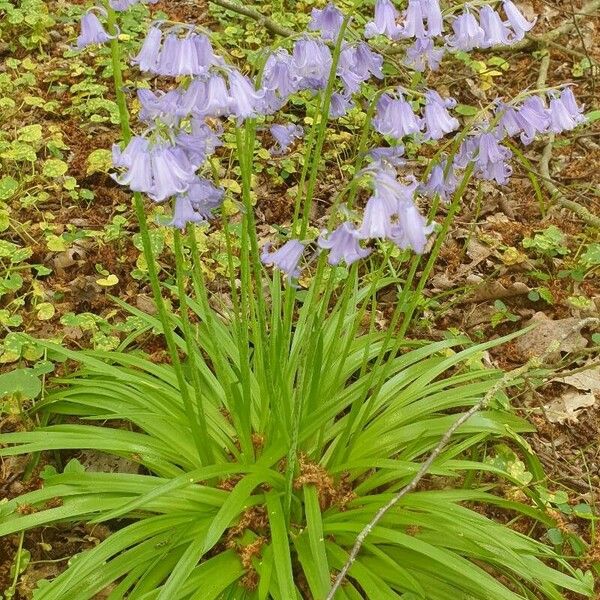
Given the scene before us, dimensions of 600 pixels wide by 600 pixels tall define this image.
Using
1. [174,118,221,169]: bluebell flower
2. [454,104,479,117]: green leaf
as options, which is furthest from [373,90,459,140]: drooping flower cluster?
[454,104,479,117]: green leaf

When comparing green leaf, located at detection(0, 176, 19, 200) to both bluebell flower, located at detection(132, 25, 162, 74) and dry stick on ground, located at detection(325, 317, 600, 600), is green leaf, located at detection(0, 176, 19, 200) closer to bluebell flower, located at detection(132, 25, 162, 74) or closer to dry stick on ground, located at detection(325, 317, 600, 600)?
bluebell flower, located at detection(132, 25, 162, 74)

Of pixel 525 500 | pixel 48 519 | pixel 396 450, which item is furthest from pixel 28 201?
pixel 525 500

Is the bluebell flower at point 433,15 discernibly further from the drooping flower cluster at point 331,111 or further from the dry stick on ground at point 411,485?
the dry stick on ground at point 411,485

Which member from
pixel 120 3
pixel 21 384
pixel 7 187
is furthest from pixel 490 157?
pixel 7 187

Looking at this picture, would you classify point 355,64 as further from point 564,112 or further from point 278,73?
point 564,112

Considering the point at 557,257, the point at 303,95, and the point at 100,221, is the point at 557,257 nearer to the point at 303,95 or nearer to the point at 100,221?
the point at 303,95

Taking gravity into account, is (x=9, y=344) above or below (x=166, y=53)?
below

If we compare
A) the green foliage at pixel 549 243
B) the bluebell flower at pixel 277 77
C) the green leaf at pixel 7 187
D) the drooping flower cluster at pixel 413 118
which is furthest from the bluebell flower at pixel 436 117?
the green leaf at pixel 7 187
